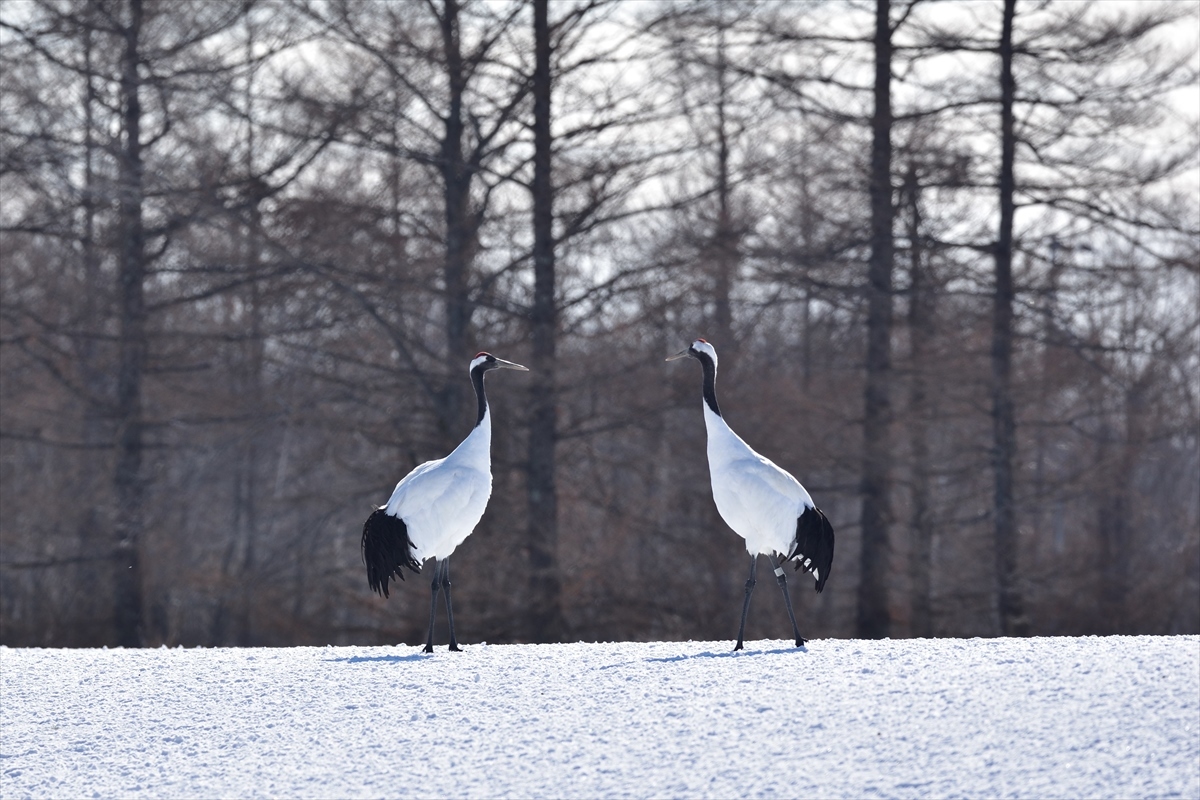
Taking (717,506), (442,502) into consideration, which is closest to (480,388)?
(442,502)

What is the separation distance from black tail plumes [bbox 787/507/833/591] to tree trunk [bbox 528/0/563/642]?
8960mm

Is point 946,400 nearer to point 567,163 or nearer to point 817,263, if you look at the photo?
point 817,263

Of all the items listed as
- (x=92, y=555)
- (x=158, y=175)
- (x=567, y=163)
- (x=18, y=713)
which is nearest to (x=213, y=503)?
(x=92, y=555)

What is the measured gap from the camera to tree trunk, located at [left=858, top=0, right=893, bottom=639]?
19281 millimetres

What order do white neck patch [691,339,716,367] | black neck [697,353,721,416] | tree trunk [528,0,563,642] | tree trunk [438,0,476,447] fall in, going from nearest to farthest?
black neck [697,353,721,416] < white neck patch [691,339,716,367] < tree trunk [528,0,563,642] < tree trunk [438,0,476,447]

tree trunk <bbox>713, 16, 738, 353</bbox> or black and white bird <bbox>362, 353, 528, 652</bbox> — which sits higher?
tree trunk <bbox>713, 16, 738, 353</bbox>

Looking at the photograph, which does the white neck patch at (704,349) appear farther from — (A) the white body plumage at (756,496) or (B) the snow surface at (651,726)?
(B) the snow surface at (651,726)

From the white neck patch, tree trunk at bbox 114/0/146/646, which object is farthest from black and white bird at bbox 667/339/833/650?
tree trunk at bbox 114/0/146/646

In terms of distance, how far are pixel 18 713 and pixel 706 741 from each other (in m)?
4.30

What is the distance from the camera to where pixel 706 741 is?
7207 mm

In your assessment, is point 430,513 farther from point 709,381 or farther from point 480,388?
point 709,381

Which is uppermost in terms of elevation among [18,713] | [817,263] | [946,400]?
[817,263]

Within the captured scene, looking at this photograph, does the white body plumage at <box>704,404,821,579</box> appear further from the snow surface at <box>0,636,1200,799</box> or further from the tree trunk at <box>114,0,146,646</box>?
the tree trunk at <box>114,0,146,646</box>

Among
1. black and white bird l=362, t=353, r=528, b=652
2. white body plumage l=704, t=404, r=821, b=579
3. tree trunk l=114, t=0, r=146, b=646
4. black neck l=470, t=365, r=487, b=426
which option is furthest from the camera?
tree trunk l=114, t=0, r=146, b=646
